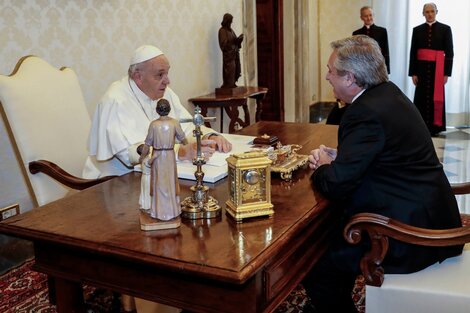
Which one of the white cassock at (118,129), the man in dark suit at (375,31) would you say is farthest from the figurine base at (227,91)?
the man in dark suit at (375,31)

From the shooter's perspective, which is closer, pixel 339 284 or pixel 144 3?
pixel 339 284

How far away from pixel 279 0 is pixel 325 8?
1.34 m

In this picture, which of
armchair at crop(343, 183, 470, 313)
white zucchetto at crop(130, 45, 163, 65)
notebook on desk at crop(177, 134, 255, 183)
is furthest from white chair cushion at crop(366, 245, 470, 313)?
white zucchetto at crop(130, 45, 163, 65)

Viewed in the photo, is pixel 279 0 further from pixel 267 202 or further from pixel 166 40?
pixel 267 202

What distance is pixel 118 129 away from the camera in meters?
2.77

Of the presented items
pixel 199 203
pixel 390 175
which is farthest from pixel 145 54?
pixel 390 175

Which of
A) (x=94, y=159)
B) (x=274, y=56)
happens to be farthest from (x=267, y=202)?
(x=274, y=56)

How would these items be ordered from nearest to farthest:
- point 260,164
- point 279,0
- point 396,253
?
point 260,164 < point 396,253 < point 279,0

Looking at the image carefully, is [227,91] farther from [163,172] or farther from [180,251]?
[180,251]

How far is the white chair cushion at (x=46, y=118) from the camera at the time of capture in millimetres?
2861

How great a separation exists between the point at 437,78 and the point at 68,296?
6537mm

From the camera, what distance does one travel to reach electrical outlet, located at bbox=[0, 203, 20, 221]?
3355 mm

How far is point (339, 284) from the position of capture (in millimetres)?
2338

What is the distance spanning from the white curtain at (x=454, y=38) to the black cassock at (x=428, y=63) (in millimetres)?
643
